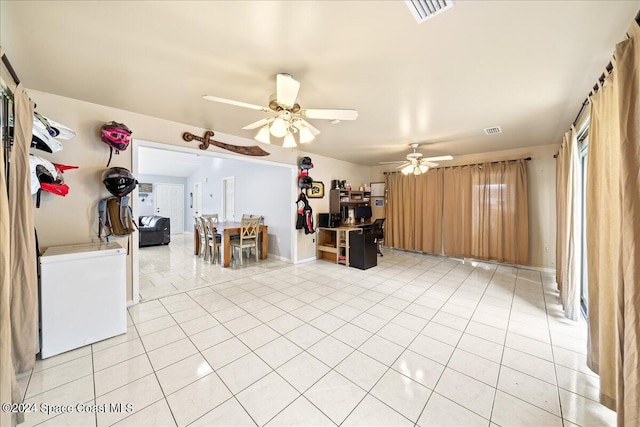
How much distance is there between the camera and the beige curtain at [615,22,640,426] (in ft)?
3.44

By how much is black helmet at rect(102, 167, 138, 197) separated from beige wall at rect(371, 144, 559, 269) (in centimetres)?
654

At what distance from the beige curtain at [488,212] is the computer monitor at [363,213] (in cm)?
187

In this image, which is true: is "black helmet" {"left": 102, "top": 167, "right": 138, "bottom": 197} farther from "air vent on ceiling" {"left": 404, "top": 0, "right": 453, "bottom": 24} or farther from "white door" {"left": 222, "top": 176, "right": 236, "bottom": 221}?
"white door" {"left": 222, "top": 176, "right": 236, "bottom": 221}

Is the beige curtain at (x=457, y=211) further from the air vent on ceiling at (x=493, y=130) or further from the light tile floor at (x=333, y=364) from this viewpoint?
the light tile floor at (x=333, y=364)

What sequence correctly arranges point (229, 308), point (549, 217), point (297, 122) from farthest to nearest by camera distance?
1. point (549, 217)
2. point (229, 308)
3. point (297, 122)

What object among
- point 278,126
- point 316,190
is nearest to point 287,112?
point 278,126

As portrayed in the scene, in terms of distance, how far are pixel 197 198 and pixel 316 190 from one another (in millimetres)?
6012

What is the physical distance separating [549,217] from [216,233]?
22.0 ft

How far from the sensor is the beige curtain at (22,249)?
1.63 m

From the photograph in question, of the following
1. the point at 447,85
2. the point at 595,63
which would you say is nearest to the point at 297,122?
the point at 447,85

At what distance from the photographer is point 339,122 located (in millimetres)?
3143

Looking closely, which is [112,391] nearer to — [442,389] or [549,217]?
[442,389]

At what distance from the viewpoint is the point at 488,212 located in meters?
4.82

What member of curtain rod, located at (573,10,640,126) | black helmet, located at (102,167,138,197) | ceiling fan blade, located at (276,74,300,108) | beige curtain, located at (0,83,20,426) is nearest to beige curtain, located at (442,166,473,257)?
curtain rod, located at (573,10,640,126)
